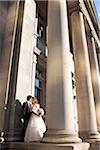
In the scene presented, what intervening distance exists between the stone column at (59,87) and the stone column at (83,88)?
12.7 feet

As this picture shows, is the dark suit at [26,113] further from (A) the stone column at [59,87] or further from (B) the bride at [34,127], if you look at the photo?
(A) the stone column at [59,87]

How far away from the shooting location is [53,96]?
648cm

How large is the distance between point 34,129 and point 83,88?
531 centimetres

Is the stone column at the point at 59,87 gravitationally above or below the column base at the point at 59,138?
above

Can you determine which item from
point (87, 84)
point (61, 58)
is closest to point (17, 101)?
point (61, 58)

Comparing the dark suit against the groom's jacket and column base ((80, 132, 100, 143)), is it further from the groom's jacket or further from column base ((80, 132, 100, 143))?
column base ((80, 132, 100, 143))

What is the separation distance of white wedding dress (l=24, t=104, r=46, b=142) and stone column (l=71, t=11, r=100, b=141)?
373cm

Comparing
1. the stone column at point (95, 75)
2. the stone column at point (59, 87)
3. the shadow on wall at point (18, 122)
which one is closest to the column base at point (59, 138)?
the stone column at point (59, 87)

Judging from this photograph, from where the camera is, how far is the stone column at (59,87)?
588 cm

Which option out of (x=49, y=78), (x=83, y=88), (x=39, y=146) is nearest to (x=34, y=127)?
(x=39, y=146)

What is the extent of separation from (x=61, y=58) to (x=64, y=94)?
1655 millimetres

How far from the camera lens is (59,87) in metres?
6.58

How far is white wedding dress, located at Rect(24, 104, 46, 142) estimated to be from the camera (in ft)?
21.3

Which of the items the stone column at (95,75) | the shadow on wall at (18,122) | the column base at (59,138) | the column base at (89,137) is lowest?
the column base at (89,137)
